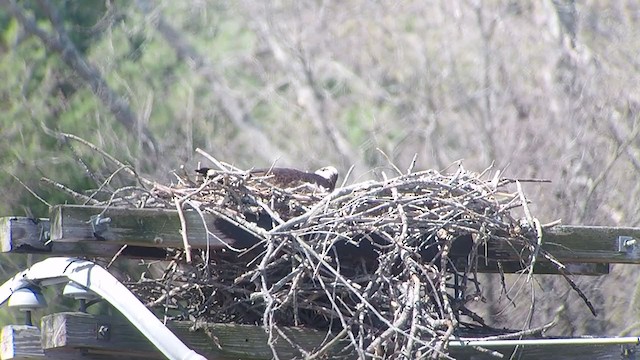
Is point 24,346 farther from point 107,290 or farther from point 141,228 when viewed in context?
point 141,228

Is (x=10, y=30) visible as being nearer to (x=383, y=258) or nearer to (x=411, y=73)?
(x=411, y=73)

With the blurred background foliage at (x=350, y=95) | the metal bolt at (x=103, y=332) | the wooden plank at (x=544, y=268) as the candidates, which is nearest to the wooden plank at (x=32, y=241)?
the metal bolt at (x=103, y=332)

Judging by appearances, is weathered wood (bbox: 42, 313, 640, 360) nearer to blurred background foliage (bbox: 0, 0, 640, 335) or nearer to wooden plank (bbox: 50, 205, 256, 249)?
wooden plank (bbox: 50, 205, 256, 249)

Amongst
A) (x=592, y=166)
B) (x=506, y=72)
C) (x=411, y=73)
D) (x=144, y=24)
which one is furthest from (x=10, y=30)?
(x=592, y=166)

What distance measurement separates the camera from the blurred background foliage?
11.4m

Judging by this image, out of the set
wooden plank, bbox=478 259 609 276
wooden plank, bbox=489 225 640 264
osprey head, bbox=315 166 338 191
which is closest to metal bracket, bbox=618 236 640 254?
wooden plank, bbox=489 225 640 264

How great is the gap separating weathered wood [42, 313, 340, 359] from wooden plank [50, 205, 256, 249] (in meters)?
0.32

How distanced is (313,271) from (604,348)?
140 centimetres

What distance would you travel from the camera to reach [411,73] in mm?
14594

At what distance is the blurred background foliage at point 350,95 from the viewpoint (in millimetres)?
11414

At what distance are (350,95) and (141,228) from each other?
11.4 metres

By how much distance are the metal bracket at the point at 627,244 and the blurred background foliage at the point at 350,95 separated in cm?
463

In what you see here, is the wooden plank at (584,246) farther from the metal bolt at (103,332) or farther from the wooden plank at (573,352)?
the metal bolt at (103,332)

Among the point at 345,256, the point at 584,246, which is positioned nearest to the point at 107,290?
the point at 345,256
